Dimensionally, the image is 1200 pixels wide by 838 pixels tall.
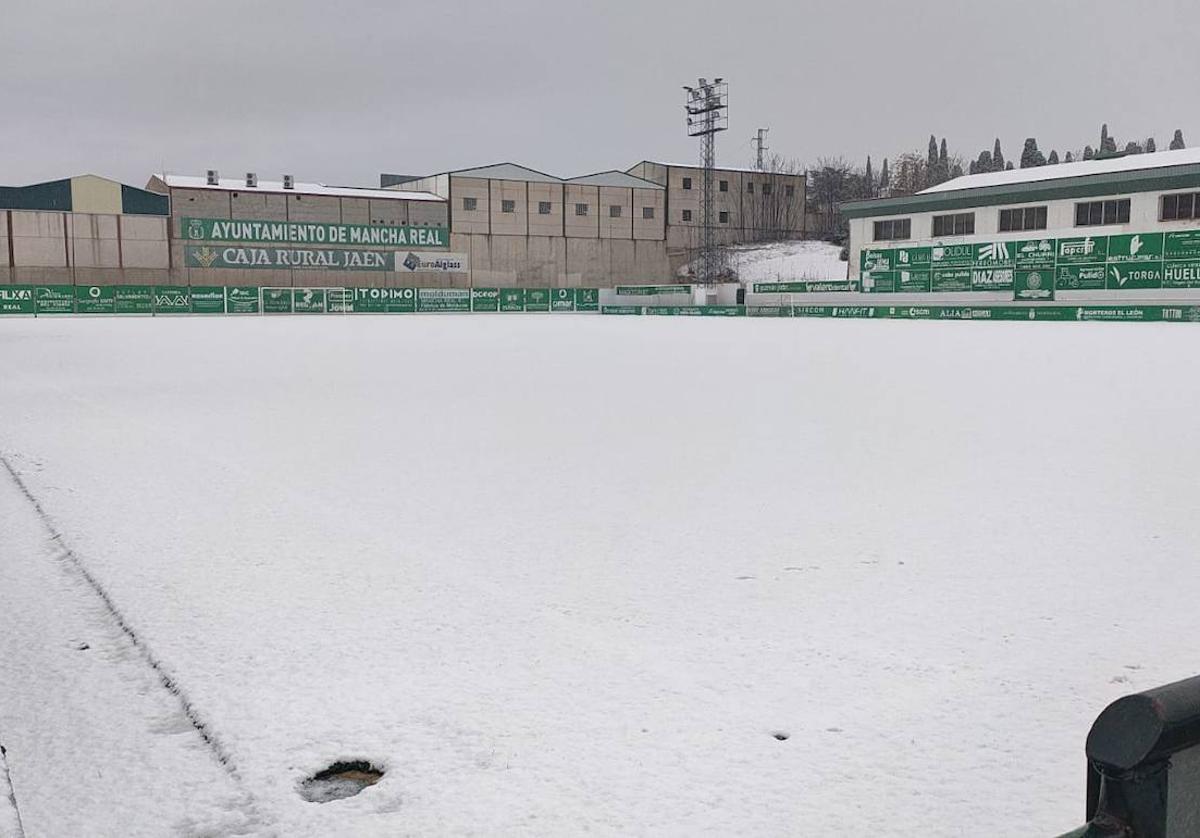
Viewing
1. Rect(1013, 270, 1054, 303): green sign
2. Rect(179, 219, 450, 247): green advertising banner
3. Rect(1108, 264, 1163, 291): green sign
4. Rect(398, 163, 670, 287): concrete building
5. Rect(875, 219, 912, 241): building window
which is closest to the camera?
Rect(1108, 264, 1163, 291): green sign

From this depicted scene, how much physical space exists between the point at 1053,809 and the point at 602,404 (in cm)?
947

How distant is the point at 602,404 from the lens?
12.0 m

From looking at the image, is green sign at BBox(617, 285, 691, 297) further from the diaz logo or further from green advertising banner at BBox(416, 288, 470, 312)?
the diaz logo

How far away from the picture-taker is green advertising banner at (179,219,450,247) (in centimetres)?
6284

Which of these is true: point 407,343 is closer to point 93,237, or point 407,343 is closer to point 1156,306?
point 1156,306

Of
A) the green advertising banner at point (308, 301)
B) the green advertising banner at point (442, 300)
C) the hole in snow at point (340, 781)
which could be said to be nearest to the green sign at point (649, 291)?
the green advertising banner at point (442, 300)

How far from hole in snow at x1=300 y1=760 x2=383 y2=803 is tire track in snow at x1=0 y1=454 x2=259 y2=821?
15cm

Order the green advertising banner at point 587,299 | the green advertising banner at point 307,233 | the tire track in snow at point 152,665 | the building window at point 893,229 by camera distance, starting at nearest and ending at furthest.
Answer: the tire track in snow at point 152,665
the building window at point 893,229
the green advertising banner at point 587,299
the green advertising banner at point 307,233

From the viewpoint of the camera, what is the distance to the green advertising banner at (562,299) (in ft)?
200

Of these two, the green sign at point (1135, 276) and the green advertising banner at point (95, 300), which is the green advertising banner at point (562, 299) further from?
the green sign at point (1135, 276)

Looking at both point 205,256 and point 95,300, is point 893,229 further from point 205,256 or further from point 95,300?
point 95,300

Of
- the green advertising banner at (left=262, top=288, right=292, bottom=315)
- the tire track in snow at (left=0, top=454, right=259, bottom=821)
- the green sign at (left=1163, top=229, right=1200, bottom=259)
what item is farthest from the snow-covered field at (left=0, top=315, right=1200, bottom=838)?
the green advertising banner at (left=262, top=288, right=292, bottom=315)

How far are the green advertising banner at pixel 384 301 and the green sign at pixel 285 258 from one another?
395 inches

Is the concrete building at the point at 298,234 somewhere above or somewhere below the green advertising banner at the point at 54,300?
→ above
